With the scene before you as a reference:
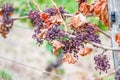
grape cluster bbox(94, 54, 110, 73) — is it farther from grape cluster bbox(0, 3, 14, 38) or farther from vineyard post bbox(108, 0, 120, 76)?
grape cluster bbox(0, 3, 14, 38)

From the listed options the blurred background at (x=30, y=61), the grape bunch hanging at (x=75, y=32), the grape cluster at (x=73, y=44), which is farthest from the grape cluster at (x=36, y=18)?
the blurred background at (x=30, y=61)

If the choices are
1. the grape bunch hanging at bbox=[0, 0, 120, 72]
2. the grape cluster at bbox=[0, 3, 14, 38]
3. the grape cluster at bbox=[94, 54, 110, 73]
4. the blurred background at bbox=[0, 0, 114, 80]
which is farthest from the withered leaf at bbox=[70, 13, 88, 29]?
the blurred background at bbox=[0, 0, 114, 80]

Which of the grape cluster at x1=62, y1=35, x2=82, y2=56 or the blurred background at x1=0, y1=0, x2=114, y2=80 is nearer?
the grape cluster at x1=62, y1=35, x2=82, y2=56

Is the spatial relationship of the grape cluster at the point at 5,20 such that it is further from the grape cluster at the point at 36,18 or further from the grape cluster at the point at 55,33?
the grape cluster at the point at 55,33

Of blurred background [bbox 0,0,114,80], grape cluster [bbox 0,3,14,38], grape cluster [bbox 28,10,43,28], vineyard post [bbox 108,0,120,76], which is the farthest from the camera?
blurred background [bbox 0,0,114,80]

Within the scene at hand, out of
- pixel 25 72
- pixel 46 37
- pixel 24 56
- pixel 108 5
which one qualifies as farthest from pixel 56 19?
pixel 24 56

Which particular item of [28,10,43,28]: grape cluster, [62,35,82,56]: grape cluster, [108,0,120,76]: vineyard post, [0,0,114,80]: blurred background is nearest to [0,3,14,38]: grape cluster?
[28,10,43,28]: grape cluster

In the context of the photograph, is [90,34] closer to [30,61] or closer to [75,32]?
[75,32]

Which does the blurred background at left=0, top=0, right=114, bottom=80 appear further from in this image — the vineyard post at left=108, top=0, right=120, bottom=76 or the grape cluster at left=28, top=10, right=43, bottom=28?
the vineyard post at left=108, top=0, right=120, bottom=76

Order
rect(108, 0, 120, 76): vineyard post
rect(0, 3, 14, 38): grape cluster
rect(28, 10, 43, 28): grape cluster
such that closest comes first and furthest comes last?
rect(108, 0, 120, 76): vineyard post → rect(28, 10, 43, 28): grape cluster → rect(0, 3, 14, 38): grape cluster

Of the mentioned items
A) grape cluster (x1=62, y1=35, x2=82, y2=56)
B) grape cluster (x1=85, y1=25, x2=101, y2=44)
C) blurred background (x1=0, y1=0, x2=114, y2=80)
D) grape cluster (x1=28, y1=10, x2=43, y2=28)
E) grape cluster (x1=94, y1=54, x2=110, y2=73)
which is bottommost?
blurred background (x1=0, y1=0, x2=114, y2=80)

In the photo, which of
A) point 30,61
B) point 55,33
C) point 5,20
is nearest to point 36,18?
point 55,33

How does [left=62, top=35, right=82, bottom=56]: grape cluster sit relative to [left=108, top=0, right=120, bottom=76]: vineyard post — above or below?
below
